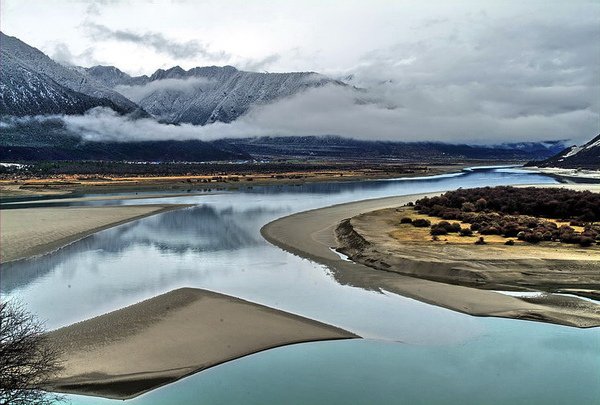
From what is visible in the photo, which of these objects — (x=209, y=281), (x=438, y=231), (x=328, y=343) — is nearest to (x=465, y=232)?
(x=438, y=231)

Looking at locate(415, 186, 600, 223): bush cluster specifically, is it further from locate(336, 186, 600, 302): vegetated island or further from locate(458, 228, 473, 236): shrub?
locate(458, 228, 473, 236): shrub

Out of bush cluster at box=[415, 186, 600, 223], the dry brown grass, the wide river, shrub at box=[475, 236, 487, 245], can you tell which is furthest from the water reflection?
bush cluster at box=[415, 186, 600, 223]

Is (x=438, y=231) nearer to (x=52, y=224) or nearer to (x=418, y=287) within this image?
(x=418, y=287)

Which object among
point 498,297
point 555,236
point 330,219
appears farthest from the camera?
point 330,219

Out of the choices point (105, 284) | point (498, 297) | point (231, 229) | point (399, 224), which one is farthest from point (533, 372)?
point (231, 229)

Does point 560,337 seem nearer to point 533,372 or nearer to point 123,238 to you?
A: point 533,372

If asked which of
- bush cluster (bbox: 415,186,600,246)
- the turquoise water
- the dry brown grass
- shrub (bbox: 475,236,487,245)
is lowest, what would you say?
the turquoise water
